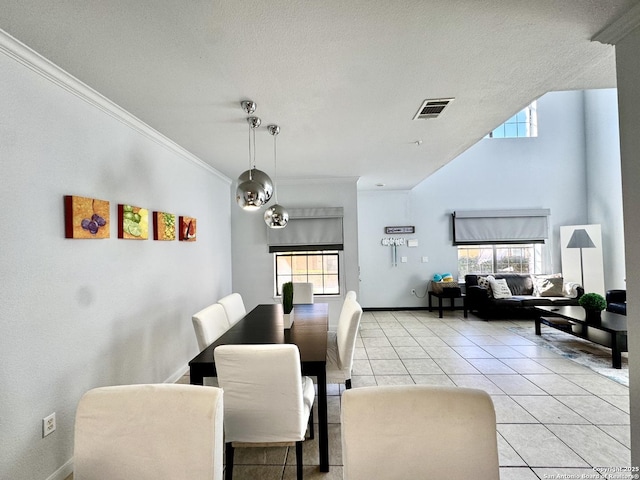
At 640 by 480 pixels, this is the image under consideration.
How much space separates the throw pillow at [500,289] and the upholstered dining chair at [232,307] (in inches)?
195

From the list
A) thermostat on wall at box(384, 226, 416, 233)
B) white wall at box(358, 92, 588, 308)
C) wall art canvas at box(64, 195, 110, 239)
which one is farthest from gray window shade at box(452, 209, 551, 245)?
wall art canvas at box(64, 195, 110, 239)

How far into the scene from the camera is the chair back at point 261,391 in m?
1.70

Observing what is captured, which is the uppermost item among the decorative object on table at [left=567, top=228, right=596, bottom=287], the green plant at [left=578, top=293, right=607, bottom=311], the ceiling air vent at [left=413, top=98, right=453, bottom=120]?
the ceiling air vent at [left=413, top=98, right=453, bottom=120]

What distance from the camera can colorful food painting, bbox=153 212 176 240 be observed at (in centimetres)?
326

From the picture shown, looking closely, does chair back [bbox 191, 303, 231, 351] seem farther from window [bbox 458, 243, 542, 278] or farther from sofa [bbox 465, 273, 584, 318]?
window [bbox 458, 243, 542, 278]

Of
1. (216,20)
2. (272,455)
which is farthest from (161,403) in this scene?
(216,20)

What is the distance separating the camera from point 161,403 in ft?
3.88

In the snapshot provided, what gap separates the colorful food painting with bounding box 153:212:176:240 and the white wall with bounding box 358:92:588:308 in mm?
4613

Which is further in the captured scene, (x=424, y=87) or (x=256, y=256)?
(x=256, y=256)

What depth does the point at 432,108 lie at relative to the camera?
2.81m

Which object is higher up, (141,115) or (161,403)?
(141,115)

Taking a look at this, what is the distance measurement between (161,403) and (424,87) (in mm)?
2459

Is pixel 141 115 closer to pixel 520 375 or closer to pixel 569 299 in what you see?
pixel 520 375

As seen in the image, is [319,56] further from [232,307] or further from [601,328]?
[601,328]
